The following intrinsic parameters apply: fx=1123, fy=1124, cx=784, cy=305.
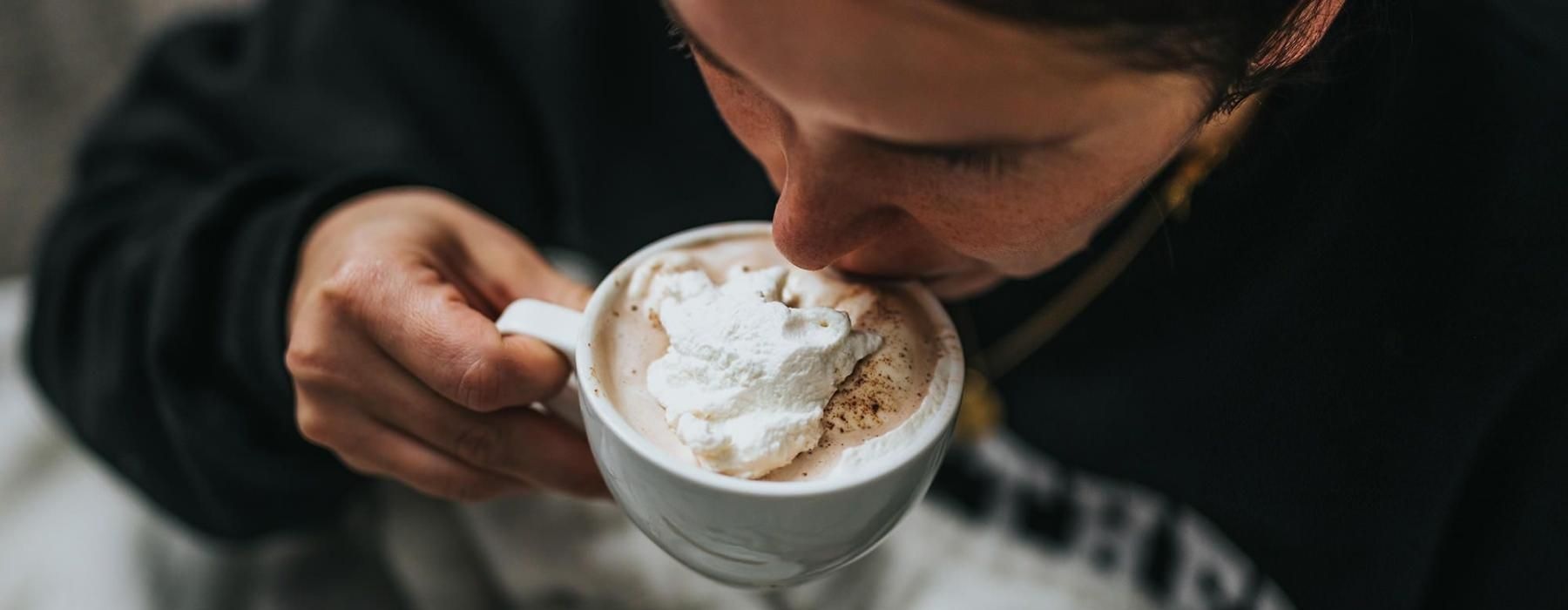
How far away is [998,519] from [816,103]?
558 mm

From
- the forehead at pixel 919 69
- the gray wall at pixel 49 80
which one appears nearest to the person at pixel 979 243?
the forehead at pixel 919 69

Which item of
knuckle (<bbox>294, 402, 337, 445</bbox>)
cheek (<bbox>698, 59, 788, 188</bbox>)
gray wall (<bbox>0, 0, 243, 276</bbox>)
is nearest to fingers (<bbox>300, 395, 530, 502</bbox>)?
knuckle (<bbox>294, 402, 337, 445</bbox>)

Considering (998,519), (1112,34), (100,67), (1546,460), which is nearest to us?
Answer: (1112,34)

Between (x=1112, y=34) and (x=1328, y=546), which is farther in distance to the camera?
(x=1328, y=546)

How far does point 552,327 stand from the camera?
1.59 ft

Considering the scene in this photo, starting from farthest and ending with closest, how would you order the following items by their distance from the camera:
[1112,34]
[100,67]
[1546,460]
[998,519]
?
1. [100,67]
2. [998,519]
3. [1546,460]
4. [1112,34]

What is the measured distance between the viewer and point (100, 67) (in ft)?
3.81

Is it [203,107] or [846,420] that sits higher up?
[846,420]

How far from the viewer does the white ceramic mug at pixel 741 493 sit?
416 millimetres

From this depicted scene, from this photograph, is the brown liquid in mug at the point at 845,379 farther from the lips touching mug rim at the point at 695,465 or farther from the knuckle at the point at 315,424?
the knuckle at the point at 315,424

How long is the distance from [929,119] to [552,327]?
0.20m

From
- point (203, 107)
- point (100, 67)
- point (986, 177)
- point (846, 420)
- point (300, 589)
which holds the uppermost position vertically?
point (986, 177)

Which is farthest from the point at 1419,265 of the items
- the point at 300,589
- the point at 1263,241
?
the point at 300,589

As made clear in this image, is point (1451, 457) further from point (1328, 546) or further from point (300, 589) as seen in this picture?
point (300, 589)
